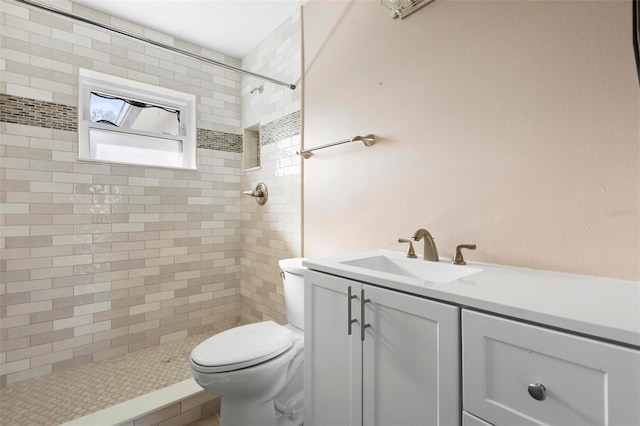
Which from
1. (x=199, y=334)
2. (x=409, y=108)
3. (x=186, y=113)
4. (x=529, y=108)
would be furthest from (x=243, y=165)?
(x=529, y=108)

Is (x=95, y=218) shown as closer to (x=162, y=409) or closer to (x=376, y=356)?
(x=162, y=409)

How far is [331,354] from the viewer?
1128 millimetres

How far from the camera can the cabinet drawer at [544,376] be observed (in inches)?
22.0

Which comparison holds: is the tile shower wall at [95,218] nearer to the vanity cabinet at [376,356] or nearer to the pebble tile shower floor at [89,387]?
the pebble tile shower floor at [89,387]

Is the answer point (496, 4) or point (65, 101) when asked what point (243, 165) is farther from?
point (496, 4)

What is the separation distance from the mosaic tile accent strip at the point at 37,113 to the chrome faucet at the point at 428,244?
7.96 ft

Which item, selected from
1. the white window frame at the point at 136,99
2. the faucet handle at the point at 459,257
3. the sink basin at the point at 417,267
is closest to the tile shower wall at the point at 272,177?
the white window frame at the point at 136,99

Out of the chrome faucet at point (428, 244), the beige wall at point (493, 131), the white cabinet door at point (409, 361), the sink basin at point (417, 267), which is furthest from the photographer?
the chrome faucet at point (428, 244)

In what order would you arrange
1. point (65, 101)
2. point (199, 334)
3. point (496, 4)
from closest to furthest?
point (496, 4) < point (65, 101) < point (199, 334)

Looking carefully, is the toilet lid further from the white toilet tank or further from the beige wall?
the beige wall

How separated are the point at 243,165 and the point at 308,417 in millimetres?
2222

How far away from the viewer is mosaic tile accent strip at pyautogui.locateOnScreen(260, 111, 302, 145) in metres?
2.24

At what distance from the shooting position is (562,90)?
1.04m

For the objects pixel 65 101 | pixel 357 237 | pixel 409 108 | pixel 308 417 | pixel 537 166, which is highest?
pixel 65 101
